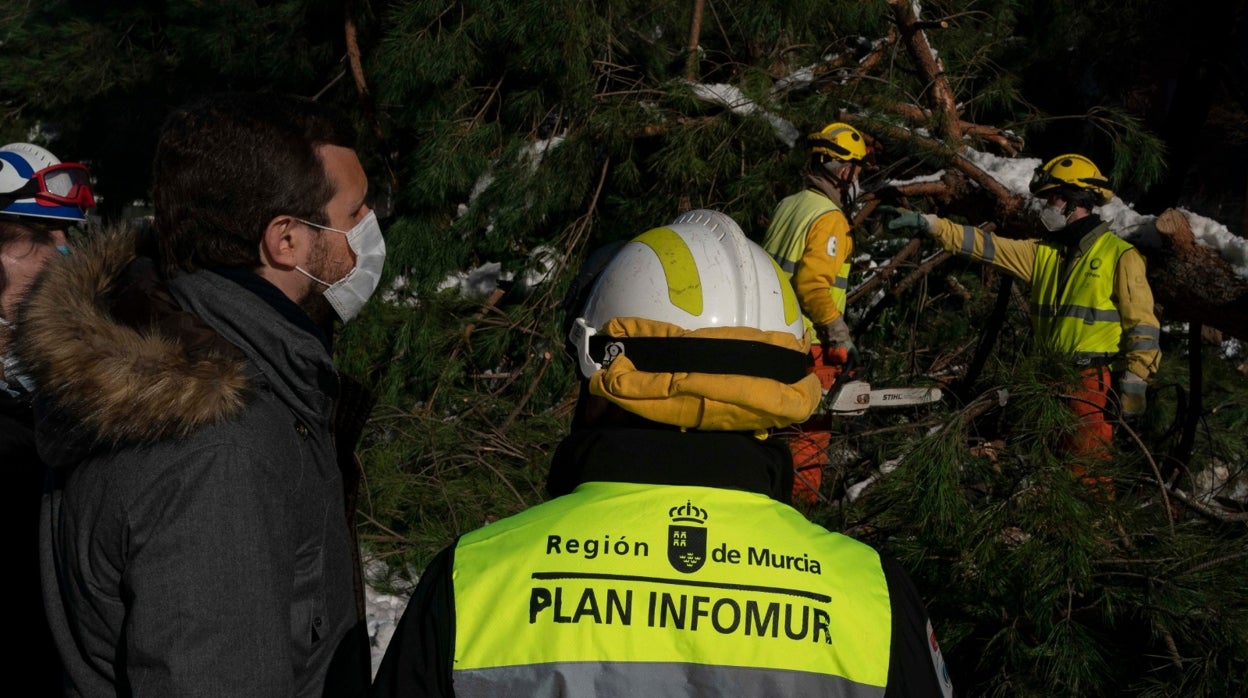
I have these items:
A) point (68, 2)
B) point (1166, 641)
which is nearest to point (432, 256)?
point (1166, 641)

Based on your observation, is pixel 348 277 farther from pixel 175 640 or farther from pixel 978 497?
pixel 978 497

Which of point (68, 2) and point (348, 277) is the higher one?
point (68, 2)

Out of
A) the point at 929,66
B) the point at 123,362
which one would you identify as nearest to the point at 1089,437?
the point at 123,362

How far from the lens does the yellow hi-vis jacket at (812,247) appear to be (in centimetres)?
409

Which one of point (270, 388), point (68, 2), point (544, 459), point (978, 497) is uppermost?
point (68, 2)

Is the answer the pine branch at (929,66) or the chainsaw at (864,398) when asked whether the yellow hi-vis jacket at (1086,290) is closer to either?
the pine branch at (929,66)

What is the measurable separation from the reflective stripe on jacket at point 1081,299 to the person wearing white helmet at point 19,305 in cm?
358

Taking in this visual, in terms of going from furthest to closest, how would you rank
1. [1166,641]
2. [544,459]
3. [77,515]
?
[544,459] → [1166,641] → [77,515]

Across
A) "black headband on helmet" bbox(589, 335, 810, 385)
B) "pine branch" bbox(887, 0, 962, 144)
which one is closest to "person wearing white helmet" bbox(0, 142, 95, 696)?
"black headband on helmet" bbox(589, 335, 810, 385)

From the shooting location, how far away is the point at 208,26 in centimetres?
623

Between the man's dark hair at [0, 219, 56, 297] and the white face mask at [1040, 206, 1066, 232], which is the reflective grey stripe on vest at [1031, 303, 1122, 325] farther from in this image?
the man's dark hair at [0, 219, 56, 297]

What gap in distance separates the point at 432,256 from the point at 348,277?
10.2ft

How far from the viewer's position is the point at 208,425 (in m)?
1.10

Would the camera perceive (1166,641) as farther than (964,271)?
No
